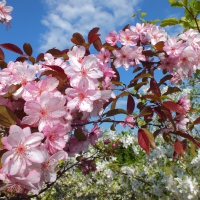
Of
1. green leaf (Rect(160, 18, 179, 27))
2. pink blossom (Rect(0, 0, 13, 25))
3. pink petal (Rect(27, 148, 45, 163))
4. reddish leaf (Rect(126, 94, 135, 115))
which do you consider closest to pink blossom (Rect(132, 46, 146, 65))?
reddish leaf (Rect(126, 94, 135, 115))

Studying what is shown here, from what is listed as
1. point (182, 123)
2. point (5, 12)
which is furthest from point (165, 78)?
point (5, 12)

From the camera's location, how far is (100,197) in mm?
3941

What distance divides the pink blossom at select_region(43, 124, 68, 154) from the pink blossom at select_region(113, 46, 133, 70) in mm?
610

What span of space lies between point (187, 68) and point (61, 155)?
830 millimetres

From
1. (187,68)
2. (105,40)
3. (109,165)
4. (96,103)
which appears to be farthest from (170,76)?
(109,165)

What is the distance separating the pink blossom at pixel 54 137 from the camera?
1.07 metres

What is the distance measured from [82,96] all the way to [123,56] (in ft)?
1.75

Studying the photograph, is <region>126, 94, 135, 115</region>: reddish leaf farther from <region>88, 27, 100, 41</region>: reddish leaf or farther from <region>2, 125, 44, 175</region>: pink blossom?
<region>2, 125, 44, 175</region>: pink blossom

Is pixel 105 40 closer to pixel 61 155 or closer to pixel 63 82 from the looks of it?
pixel 63 82

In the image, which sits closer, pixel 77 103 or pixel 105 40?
pixel 77 103

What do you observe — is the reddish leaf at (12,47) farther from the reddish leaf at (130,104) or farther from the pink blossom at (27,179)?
the pink blossom at (27,179)

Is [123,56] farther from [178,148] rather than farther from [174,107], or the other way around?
[178,148]

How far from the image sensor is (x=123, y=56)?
1592 millimetres

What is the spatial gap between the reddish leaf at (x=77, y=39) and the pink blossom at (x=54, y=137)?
53 centimetres
